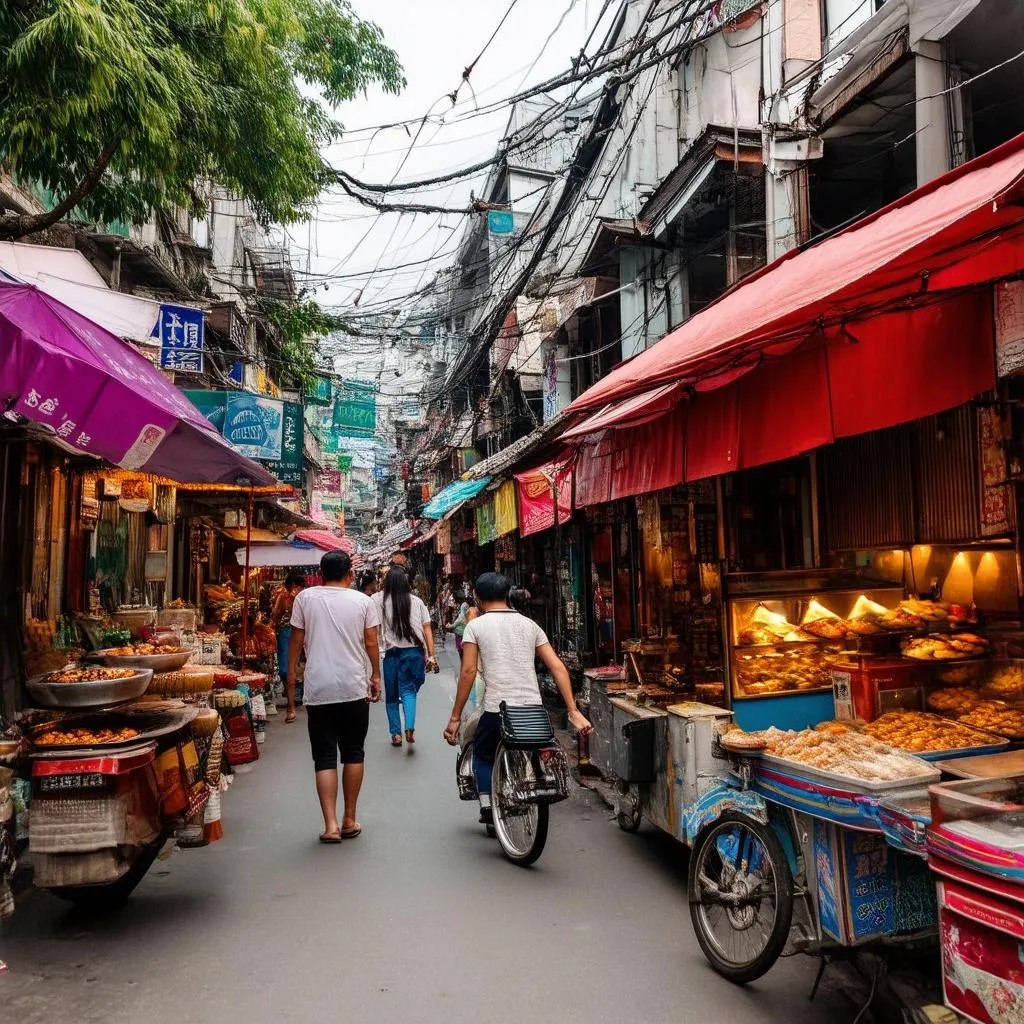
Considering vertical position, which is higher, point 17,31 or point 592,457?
point 17,31

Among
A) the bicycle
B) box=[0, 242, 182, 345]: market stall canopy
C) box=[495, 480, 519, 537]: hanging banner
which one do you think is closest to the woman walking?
box=[495, 480, 519, 537]: hanging banner

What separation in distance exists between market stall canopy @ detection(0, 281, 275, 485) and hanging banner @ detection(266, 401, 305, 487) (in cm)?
972

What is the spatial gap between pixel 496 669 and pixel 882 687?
306 centimetres

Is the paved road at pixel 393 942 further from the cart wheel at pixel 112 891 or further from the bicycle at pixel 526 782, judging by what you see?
the bicycle at pixel 526 782

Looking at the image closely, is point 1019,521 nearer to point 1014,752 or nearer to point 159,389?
point 1014,752

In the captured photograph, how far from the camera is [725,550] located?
872cm

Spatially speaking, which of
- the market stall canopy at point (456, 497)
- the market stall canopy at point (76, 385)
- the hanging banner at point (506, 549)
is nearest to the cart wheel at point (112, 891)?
the market stall canopy at point (76, 385)

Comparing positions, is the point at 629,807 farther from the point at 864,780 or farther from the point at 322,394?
the point at 322,394

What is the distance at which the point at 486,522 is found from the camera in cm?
1911

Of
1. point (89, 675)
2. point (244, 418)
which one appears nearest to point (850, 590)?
point (89, 675)

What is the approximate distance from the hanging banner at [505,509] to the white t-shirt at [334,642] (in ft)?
28.6

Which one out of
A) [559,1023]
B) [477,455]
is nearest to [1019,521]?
[559,1023]

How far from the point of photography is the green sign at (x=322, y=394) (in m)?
27.7

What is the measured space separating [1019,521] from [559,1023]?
4470mm
